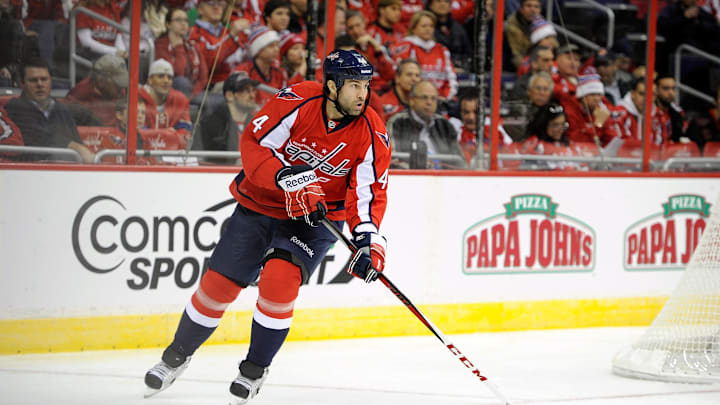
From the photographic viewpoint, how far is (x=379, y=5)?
5.21 m

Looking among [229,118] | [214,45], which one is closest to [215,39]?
[214,45]

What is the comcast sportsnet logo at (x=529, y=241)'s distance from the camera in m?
5.10

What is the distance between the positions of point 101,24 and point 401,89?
164 centimetres

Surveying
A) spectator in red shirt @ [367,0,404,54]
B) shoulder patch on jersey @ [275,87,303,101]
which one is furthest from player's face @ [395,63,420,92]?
shoulder patch on jersey @ [275,87,303,101]

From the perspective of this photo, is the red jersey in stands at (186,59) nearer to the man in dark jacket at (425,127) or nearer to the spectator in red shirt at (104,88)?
the spectator in red shirt at (104,88)

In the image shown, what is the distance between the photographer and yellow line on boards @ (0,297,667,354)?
4.15 meters

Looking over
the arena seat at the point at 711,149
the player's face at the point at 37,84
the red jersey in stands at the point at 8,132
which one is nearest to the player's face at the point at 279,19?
the player's face at the point at 37,84

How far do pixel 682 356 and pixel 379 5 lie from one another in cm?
247

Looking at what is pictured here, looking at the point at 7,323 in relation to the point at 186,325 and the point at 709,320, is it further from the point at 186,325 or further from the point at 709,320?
the point at 709,320

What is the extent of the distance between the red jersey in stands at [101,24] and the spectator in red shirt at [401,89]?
147cm

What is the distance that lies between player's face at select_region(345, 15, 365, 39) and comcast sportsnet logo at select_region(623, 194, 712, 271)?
193 centimetres

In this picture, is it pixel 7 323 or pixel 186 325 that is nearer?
pixel 186 325

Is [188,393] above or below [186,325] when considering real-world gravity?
below

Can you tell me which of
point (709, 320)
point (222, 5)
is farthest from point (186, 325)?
point (709, 320)
